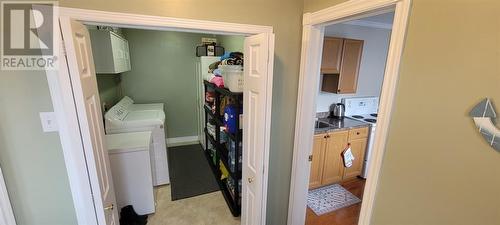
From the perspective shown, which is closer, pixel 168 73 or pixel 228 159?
pixel 228 159

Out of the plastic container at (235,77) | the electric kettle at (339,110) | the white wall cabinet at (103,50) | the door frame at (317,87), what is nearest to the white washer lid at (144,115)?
the white wall cabinet at (103,50)

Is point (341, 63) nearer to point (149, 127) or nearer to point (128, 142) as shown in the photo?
point (149, 127)

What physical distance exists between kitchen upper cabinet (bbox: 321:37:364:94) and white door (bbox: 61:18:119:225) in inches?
98.4

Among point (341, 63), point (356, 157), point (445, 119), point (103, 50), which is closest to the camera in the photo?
point (445, 119)

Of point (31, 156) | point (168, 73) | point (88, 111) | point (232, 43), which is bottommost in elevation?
point (31, 156)

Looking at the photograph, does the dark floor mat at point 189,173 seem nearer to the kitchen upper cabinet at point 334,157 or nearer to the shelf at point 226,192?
the shelf at point 226,192

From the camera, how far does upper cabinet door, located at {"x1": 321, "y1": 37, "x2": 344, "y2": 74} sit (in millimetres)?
2846

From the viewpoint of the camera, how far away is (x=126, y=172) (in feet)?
7.60

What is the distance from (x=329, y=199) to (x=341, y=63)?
1831mm

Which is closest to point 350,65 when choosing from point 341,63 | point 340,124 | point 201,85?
point 341,63

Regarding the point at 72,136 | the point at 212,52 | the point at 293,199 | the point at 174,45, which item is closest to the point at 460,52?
the point at 293,199

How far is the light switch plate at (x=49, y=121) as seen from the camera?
1234 mm

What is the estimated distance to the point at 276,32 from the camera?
160 centimetres

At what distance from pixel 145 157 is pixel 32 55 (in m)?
1.41
